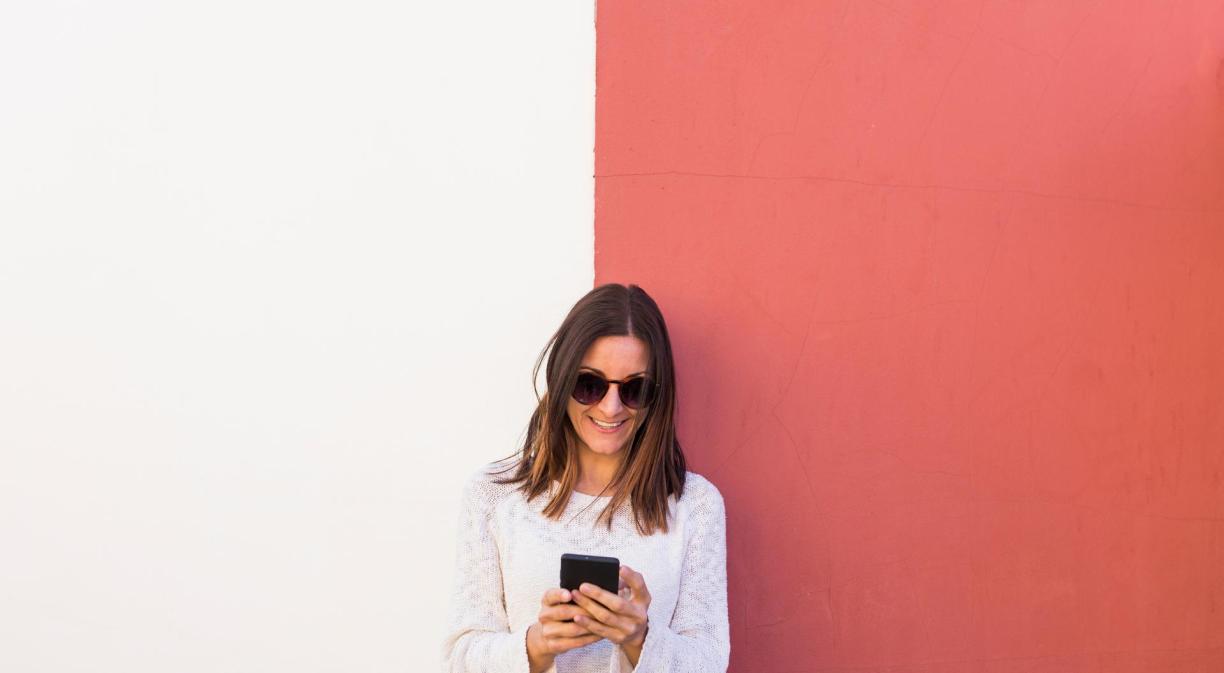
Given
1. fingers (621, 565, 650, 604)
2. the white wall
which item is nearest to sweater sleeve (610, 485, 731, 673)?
fingers (621, 565, 650, 604)

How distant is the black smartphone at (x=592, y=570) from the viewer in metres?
2.04

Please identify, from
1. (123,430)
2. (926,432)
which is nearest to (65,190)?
(123,430)

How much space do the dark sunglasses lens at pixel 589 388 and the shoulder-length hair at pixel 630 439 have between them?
2cm

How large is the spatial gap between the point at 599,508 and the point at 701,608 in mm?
330

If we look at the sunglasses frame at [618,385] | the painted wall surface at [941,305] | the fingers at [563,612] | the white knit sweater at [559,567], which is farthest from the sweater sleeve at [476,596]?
the painted wall surface at [941,305]

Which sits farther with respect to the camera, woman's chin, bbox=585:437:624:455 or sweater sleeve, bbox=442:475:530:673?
woman's chin, bbox=585:437:624:455

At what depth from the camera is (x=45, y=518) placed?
2602 mm

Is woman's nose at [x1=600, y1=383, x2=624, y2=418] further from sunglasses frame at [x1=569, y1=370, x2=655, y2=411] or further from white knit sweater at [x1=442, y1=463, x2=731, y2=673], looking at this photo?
white knit sweater at [x1=442, y1=463, x2=731, y2=673]

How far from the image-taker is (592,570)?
6.70ft

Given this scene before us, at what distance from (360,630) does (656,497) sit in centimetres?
85

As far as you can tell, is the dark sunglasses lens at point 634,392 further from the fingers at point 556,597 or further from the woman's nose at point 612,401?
the fingers at point 556,597

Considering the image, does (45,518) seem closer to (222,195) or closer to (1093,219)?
(222,195)

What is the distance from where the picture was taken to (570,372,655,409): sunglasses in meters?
2.37

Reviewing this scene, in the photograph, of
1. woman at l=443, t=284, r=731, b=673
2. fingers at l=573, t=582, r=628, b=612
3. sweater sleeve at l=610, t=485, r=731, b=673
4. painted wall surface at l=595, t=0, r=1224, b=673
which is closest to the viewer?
fingers at l=573, t=582, r=628, b=612
